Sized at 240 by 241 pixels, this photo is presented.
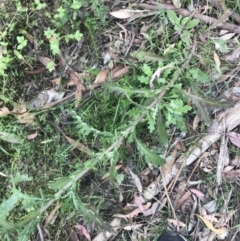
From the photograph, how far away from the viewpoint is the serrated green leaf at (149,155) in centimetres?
260

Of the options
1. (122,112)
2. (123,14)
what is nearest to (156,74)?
(122,112)

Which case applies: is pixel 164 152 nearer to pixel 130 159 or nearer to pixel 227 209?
pixel 130 159

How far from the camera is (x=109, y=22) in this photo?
2.90 metres

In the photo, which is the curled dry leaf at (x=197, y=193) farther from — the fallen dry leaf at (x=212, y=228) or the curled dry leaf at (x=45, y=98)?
the curled dry leaf at (x=45, y=98)

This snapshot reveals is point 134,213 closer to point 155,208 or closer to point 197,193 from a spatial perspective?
point 155,208

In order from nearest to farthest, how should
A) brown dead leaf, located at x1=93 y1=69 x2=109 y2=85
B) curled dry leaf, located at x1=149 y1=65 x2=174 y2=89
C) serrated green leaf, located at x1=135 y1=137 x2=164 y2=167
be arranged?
serrated green leaf, located at x1=135 y1=137 x2=164 y2=167 < curled dry leaf, located at x1=149 y1=65 x2=174 y2=89 < brown dead leaf, located at x1=93 y1=69 x2=109 y2=85

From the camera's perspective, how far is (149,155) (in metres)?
2.61

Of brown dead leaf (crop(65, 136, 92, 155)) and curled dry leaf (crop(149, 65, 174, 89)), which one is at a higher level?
curled dry leaf (crop(149, 65, 174, 89))

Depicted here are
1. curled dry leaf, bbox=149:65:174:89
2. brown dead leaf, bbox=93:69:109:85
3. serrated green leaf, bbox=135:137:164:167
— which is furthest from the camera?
brown dead leaf, bbox=93:69:109:85

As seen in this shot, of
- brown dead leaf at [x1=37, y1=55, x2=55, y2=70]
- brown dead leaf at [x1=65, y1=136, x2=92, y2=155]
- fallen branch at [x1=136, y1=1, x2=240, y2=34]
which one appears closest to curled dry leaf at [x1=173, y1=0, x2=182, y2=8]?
fallen branch at [x1=136, y1=1, x2=240, y2=34]

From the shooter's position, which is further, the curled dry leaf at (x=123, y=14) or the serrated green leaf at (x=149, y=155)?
the curled dry leaf at (x=123, y=14)

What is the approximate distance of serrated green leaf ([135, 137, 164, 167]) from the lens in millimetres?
2598

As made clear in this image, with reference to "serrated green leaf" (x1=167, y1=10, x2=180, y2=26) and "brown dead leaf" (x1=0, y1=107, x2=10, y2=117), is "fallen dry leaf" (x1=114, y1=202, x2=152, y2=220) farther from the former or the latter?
"serrated green leaf" (x1=167, y1=10, x2=180, y2=26)

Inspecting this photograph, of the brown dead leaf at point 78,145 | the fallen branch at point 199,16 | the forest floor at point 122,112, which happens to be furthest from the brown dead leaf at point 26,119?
the fallen branch at point 199,16
